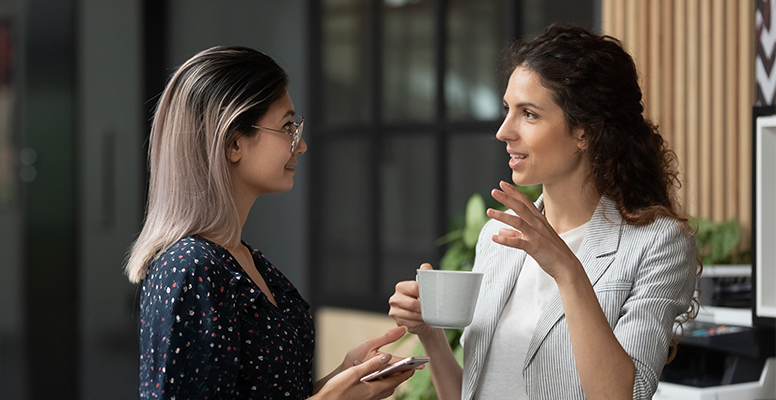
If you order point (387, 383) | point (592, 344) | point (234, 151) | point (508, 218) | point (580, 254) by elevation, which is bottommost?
point (387, 383)

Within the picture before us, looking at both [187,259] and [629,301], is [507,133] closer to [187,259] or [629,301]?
[629,301]

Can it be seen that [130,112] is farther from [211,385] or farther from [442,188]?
[211,385]

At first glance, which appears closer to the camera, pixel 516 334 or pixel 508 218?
pixel 508 218

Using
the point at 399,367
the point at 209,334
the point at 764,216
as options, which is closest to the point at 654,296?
the point at 399,367

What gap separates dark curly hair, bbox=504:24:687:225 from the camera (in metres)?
1.35

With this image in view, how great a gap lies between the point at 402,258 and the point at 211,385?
3.53 m

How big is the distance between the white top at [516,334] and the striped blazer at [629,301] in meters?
0.02

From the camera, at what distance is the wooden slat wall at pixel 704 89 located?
8.88 ft

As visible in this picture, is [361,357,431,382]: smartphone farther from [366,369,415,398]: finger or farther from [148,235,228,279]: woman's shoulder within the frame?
[148,235,228,279]: woman's shoulder

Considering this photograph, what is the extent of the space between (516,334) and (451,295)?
→ 0.79ft

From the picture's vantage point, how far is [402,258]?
15.1 ft

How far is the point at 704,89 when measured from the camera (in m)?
2.80

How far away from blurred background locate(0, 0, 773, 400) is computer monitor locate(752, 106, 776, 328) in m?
0.85

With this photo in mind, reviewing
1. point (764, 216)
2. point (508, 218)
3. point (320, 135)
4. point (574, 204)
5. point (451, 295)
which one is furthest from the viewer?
point (320, 135)
